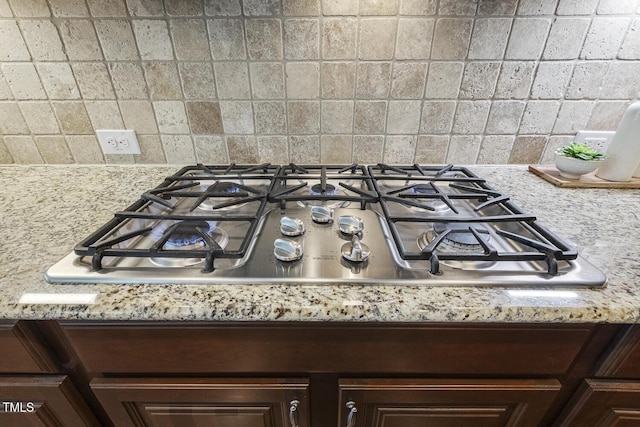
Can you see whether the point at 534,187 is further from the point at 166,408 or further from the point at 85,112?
the point at 85,112

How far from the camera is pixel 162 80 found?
886 millimetres

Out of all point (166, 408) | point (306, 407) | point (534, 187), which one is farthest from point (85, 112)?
point (534, 187)

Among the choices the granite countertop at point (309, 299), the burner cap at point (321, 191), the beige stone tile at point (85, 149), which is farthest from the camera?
the beige stone tile at point (85, 149)

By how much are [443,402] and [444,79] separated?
0.85m

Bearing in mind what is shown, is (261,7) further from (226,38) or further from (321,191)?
(321,191)

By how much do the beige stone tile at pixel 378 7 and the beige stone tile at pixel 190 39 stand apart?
1.51 feet

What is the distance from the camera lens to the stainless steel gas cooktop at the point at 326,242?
0.48 meters

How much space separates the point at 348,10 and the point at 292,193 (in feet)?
1.78

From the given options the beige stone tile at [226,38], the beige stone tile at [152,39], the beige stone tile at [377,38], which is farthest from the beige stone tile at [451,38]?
the beige stone tile at [152,39]

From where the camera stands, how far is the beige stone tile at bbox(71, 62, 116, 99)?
2.83 feet

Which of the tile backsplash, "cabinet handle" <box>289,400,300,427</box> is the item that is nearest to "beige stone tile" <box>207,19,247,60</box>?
the tile backsplash

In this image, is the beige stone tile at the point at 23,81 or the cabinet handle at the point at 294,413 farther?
the beige stone tile at the point at 23,81

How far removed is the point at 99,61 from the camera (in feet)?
2.81

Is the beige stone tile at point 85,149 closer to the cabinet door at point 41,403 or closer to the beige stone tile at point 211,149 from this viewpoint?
the beige stone tile at point 211,149
